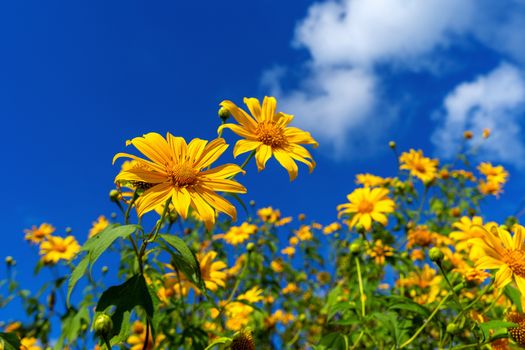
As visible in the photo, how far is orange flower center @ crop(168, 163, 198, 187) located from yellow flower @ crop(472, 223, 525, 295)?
61.1 inches

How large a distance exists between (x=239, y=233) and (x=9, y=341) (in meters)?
4.47

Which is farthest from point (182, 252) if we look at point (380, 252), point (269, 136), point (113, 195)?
point (380, 252)

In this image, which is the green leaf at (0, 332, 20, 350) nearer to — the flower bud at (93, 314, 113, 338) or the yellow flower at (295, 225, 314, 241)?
the flower bud at (93, 314, 113, 338)

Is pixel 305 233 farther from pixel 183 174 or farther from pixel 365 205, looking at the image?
pixel 183 174

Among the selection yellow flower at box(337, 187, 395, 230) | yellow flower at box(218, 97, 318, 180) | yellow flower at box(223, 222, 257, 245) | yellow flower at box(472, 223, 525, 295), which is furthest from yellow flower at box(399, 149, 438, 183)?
yellow flower at box(218, 97, 318, 180)

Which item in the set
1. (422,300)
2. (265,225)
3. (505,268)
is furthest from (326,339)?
(265,225)

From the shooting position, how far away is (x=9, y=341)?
152cm

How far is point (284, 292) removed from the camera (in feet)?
20.9

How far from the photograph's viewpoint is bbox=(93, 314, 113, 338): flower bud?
4.90 feet

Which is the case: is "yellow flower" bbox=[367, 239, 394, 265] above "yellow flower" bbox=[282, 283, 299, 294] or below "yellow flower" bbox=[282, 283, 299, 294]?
below

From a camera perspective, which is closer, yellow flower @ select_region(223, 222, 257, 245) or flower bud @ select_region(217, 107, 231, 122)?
flower bud @ select_region(217, 107, 231, 122)

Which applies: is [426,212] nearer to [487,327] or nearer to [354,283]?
[354,283]

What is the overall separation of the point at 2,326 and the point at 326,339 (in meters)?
5.23

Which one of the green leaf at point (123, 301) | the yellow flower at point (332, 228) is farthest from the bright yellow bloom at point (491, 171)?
the green leaf at point (123, 301)
